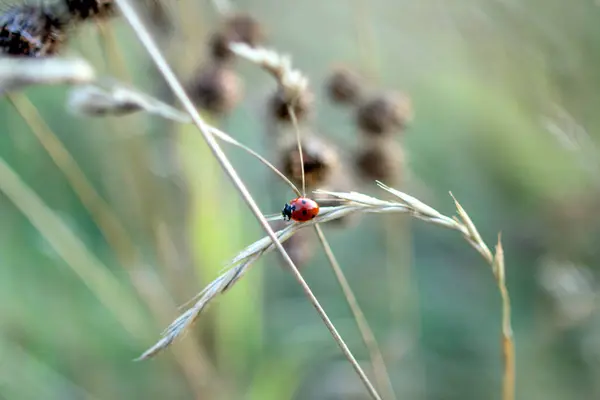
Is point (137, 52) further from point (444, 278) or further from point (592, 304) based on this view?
point (592, 304)

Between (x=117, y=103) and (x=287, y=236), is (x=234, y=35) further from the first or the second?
(x=287, y=236)

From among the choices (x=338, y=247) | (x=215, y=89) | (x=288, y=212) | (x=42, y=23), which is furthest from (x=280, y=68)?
(x=338, y=247)

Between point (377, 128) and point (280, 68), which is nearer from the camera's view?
point (280, 68)

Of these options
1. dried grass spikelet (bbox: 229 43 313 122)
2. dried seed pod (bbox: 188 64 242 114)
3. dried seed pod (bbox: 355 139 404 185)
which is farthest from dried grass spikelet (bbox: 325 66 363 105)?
dried grass spikelet (bbox: 229 43 313 122)

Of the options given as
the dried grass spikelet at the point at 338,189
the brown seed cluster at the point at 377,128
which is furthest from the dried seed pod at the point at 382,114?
the dried grass spikelet at the point at 338,189

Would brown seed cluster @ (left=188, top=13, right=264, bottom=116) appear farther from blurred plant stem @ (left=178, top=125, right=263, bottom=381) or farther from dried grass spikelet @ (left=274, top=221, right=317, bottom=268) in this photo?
dried grass spikelet @ (left=274, top=221, right=317, bottom=268)
